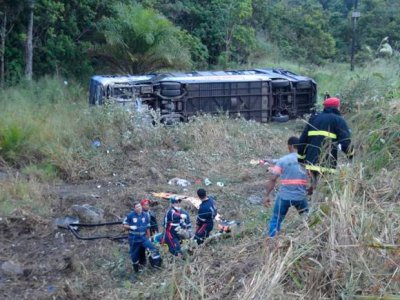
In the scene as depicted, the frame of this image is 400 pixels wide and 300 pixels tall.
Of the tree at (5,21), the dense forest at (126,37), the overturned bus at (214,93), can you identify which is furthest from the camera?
the dense forest at (126,37)

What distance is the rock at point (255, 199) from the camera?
38.9 feet

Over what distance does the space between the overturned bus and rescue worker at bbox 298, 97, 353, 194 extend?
8.73m

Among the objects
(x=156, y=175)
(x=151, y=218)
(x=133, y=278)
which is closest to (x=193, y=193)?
(x=156, y=175)

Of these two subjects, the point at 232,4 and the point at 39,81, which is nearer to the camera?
the point at 39,81

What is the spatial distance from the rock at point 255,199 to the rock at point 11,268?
4499mm

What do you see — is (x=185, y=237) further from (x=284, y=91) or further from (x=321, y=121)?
(x=284, y=91)

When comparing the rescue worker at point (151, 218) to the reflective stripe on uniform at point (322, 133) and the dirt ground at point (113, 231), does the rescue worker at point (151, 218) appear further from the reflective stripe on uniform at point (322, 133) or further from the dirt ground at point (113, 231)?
A: the reflective stripe on uniform at point (322, 133)

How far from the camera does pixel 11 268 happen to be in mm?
9016

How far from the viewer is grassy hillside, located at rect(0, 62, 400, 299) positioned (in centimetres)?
509

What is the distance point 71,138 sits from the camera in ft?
47.8

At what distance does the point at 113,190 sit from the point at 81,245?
2946mm

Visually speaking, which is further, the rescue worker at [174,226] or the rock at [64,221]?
the rock at [64,221]

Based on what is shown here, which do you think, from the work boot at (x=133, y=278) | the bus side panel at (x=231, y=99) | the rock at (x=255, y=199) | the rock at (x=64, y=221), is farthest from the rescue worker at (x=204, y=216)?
the bus side panel at (x=231, y=99)

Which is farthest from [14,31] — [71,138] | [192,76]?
[71,138]
